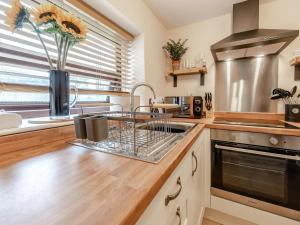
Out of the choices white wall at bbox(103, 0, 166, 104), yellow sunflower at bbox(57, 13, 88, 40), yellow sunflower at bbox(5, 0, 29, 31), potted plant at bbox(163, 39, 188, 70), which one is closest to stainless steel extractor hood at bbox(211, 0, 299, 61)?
potted plant at bbox(163, 39, 188, 70)

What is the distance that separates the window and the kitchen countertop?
16.9 inches

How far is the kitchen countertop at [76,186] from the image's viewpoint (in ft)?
0.92

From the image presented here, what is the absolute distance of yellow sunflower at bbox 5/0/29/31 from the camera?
67 centimetres

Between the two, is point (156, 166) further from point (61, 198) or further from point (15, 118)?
point (15, 118)

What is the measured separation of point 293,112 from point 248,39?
754 mm

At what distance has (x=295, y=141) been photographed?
1.06m

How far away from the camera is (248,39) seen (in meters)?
1.39

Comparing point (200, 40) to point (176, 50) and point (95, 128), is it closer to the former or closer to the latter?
point (176, 50)

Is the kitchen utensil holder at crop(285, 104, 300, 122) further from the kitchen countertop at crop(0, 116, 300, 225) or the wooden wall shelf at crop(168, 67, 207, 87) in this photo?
the kitchen countertop at crop(0, 116, 300, 225)

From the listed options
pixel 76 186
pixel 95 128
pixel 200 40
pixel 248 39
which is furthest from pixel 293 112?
pixel 76 186

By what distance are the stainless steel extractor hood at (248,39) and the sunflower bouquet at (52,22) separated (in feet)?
4.17

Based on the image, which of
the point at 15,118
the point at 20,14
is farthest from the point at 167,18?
the point at 15,118

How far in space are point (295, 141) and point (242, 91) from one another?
883 millimetres

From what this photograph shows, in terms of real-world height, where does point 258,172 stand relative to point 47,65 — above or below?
below
